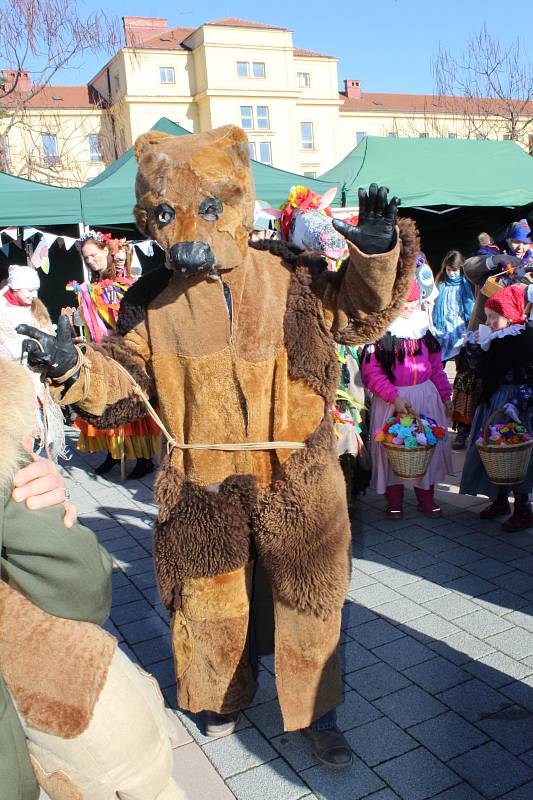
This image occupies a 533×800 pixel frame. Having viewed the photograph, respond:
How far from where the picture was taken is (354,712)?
8.90 feet

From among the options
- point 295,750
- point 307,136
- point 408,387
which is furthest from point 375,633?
point 307,136

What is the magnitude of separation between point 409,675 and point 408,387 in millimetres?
2138

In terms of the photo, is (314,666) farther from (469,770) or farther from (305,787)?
(469,770)

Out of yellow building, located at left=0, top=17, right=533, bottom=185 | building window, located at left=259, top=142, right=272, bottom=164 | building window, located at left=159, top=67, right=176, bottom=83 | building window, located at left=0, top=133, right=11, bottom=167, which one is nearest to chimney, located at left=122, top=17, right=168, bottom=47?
yellow building, located at left=0, top=17, right=533, bottom=185

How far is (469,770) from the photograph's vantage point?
2.36 metres

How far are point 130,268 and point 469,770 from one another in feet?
20.1

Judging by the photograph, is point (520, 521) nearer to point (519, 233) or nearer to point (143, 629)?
point (143, 629)

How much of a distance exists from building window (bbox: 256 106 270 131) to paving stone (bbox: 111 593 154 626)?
42727mm

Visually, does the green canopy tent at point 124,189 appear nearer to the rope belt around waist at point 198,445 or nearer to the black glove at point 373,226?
the rope belt around waist at point 198,445

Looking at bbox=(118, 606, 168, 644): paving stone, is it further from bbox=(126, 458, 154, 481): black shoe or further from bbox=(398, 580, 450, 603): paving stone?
bbox=(126, 458, 154, 481): black shoe

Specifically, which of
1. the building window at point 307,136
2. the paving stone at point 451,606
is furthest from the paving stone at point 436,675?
the building window at point 307,136

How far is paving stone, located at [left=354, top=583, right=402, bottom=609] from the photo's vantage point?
355 centimetres

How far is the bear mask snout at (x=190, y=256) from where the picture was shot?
207 cm

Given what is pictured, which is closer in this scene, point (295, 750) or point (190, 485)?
point (190, 485)
